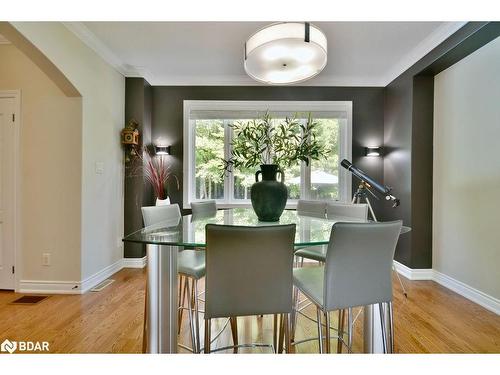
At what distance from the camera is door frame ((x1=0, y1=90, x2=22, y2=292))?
8.80 ft

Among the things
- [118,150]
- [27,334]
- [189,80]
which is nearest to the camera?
[27,334]

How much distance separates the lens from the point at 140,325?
2105 millimetres

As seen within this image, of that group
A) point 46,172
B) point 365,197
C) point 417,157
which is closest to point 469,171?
point 417,157

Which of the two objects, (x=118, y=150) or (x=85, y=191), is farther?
(x=118, y=150)

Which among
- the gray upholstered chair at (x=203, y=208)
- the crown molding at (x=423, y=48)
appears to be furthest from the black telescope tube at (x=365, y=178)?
the gray upholstered chair at (x=203, y=208)

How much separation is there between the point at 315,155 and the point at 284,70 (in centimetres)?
62

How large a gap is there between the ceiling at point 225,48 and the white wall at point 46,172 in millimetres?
727

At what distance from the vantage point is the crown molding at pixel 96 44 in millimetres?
2542

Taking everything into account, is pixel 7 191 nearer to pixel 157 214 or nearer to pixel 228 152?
pixel 157 214

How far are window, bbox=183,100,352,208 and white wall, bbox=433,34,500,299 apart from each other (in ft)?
3.79

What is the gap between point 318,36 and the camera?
158 centimetres

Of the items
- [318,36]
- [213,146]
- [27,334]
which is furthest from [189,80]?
[27,334]

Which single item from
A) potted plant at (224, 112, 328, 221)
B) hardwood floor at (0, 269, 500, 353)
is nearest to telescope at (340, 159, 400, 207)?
hardwood floor at (0, 269, 500, 353)

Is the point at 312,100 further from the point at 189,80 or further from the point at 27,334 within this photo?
the point at 27,334
